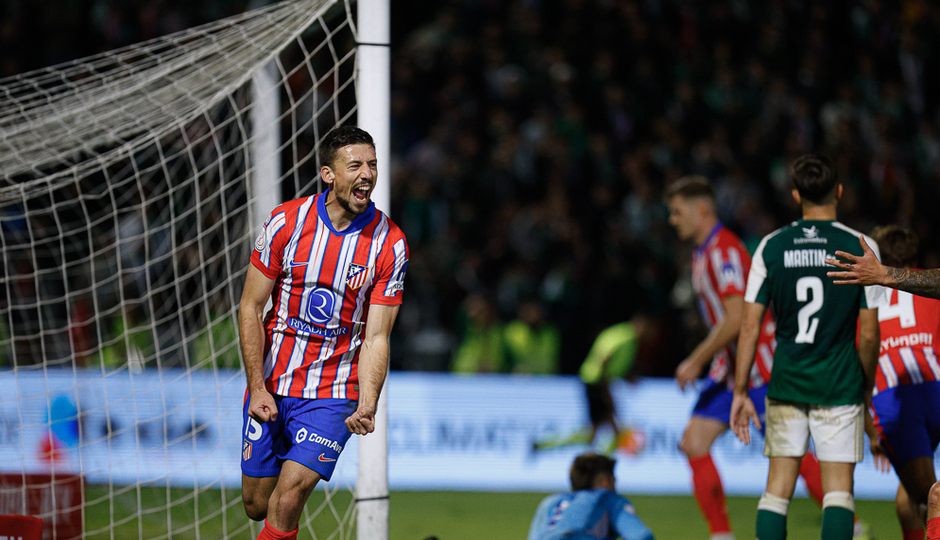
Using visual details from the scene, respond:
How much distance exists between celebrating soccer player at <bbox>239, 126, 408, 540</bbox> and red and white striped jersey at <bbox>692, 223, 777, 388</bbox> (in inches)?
90.5

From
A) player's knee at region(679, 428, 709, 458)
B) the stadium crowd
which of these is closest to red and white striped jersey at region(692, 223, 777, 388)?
player's knee at region(679, 428, 709, 458)

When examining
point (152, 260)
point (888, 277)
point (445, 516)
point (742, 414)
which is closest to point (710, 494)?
point (742, 414)

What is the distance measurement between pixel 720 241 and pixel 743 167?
23.8 feet

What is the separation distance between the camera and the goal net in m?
5.26

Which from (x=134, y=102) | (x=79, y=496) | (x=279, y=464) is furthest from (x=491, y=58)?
(x=279, y=464)

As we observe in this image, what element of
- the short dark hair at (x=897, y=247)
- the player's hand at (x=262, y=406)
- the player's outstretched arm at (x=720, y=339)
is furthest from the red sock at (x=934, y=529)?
the player's hand at (x=262, y=406)

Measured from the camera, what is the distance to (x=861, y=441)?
4.02 metres

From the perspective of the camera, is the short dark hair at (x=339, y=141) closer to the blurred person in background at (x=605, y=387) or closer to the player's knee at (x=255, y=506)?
the player's knee at (x=255, y=506)

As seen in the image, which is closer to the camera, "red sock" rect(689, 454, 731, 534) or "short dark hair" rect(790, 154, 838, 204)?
"short dark hair" rect(790, 154, 838, 204)

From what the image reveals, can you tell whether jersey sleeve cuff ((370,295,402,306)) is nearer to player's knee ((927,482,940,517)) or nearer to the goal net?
the goal net

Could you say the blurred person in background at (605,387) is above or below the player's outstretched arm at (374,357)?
below

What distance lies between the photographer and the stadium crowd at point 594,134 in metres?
9.95

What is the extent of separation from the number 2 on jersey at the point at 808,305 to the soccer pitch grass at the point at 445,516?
255 centimetres

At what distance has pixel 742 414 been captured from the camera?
4.17m
